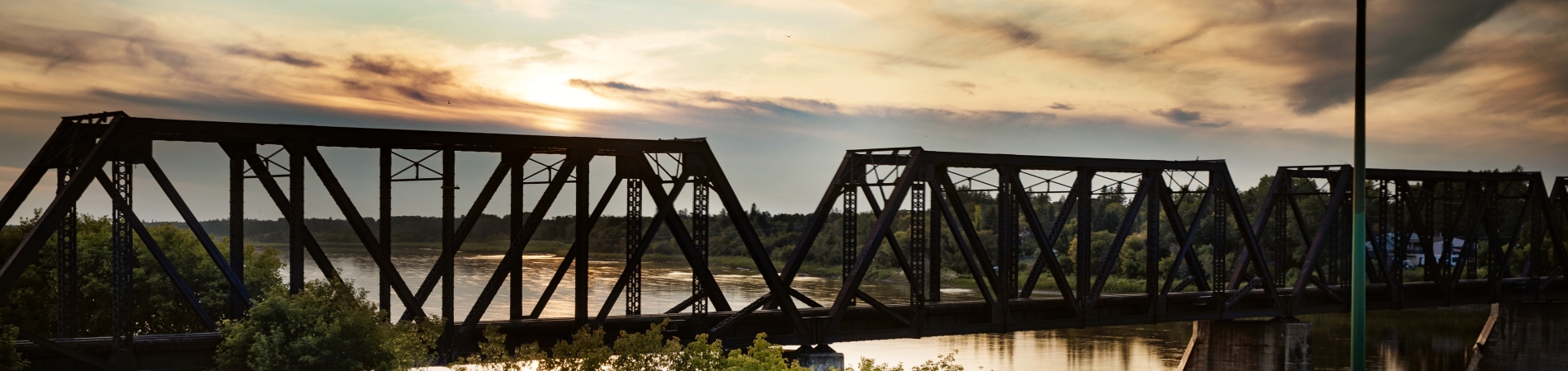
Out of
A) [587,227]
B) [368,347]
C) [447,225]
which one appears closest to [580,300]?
[587,227]

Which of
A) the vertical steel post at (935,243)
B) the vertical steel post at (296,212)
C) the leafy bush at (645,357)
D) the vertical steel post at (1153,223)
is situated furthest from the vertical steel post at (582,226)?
the vertical steel post at (1153,223)

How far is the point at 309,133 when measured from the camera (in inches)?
1101

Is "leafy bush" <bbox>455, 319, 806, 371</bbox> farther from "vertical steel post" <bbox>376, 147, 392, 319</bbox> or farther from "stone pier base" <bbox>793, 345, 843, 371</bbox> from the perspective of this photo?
"stone pier base" <bbox>793, 345, 843, 371</bbox>

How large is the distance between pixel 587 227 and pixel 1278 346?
31.9 m

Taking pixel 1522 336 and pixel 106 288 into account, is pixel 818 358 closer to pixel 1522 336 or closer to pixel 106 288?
pixel 106 288

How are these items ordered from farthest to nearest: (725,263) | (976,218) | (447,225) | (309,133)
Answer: (976,218), (725,263), (447,225), (309,133)

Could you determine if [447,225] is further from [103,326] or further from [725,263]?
[725,263]

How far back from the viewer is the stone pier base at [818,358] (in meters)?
36.9

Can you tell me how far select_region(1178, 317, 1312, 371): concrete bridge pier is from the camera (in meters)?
51.0

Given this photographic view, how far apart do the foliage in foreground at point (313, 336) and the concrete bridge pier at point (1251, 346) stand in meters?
36.0

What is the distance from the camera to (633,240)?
33.3 meters

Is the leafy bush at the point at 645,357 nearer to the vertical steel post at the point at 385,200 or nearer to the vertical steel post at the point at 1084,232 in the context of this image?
the vertical steel post at the point at 385,200

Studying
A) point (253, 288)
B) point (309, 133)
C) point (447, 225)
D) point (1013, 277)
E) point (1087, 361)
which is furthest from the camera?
point (1087, 361)

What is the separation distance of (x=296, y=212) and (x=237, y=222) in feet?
4.02
